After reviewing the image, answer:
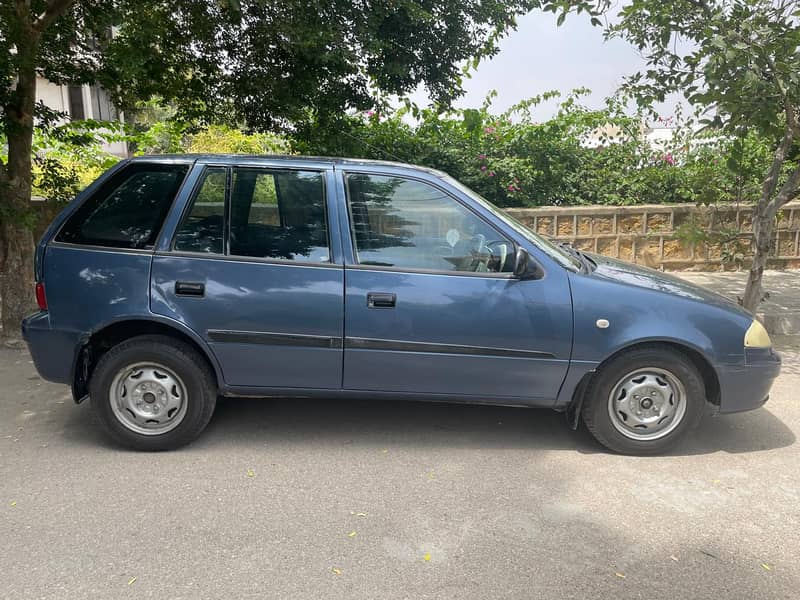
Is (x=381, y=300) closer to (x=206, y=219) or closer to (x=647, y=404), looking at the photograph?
(x=206, y=219)

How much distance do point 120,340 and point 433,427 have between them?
2137 millimetres

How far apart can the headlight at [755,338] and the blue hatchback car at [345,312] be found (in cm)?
1

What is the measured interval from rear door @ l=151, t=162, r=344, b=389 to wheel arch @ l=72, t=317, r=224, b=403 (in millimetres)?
59

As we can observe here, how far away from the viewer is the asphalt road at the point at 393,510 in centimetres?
293

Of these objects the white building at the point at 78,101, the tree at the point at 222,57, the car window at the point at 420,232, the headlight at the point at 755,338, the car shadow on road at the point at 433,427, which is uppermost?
the white building at the point at 78,101

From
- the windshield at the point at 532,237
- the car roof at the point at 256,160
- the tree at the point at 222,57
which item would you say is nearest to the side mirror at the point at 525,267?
the windshield at the point at 532,237

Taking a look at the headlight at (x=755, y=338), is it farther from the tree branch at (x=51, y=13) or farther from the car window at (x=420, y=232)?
the tree branch at (x=51, y=13)

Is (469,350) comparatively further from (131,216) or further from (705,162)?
(705,162)

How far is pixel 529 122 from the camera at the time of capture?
10922 millimetres

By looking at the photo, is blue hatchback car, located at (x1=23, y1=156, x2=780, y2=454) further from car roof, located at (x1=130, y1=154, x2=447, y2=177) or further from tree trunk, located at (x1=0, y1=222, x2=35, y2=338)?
tree trunk, located at (x1=0, y1=222, x2=35, y2=338)

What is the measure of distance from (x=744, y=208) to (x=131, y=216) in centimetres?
902

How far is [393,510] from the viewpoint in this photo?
3.53 meters

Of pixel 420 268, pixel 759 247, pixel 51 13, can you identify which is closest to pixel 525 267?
pixel 420 268

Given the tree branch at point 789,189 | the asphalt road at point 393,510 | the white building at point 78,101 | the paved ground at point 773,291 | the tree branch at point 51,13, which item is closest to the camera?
the asphalt road at point 393,510
